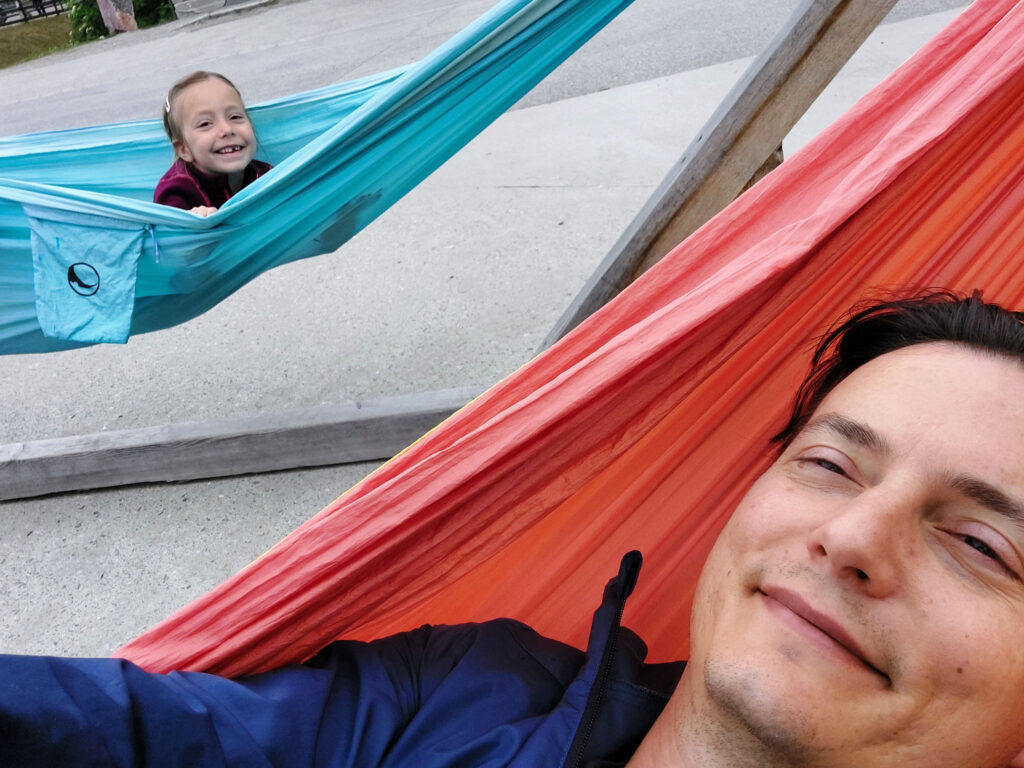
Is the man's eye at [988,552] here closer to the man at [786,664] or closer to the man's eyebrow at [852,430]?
the man at [786,664]

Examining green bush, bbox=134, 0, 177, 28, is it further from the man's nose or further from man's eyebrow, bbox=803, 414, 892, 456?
the man's nose

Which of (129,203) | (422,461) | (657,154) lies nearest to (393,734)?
(422,461)

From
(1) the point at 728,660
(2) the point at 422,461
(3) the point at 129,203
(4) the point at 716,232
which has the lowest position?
(1) the point at 728,660

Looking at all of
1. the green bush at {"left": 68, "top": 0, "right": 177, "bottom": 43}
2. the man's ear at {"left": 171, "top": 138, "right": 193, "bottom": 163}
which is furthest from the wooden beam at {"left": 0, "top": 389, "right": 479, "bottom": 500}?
the green bush at {"left": 68, "top": 0, "right": 177, "bottom": 43}

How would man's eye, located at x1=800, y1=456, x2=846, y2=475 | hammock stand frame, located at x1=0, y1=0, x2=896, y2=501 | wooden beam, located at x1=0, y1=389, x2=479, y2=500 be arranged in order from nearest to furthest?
man's eye, located at x1=800, y1=456, x2=846, y2=475 < hammock stand frame, located at x1=0, y1=0, x2=896, y2=501 < wooden beam, located at x1=0, y1=389, x2=479, y2=500

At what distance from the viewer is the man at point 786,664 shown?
1.05 m

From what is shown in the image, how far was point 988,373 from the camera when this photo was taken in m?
1.25

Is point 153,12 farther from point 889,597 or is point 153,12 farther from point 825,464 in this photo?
point 889,597

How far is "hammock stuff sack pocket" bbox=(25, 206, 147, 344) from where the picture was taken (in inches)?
97.8

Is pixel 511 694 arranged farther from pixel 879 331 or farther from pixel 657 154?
pixel 657 154

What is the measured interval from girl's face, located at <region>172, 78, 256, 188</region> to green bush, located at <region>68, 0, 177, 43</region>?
11.8m

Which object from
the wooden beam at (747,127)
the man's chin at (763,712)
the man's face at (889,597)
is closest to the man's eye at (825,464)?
the man's face at (889,597)

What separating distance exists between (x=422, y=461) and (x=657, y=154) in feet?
12.6

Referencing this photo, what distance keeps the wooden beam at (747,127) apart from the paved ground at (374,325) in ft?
3.40
